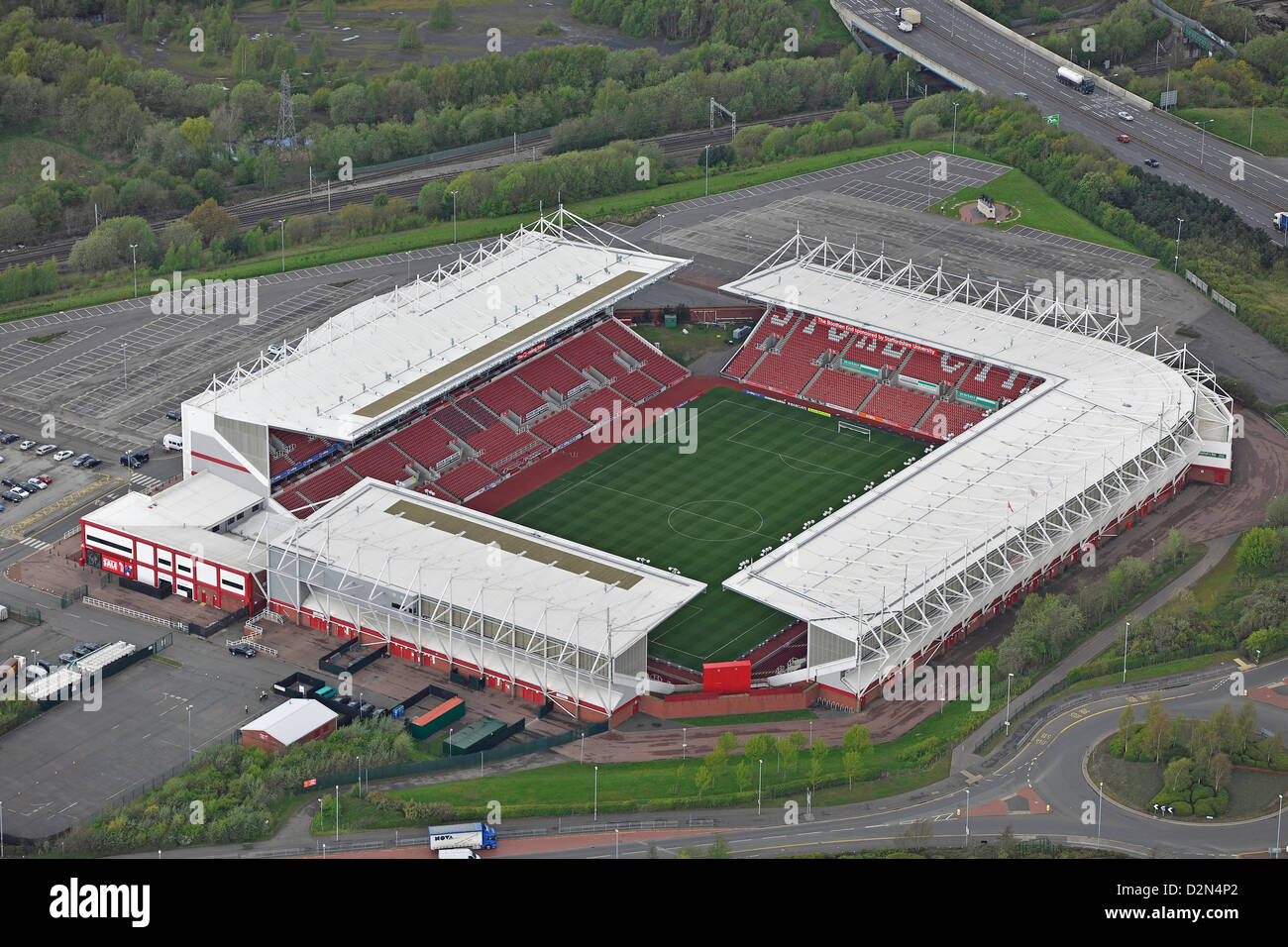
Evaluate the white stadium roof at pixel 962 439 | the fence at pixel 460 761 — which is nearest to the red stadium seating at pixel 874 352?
the white stadium roof at pixel 962 439

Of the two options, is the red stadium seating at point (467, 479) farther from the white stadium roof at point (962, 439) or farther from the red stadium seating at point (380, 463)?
the white stadium roof at point (962, 439)

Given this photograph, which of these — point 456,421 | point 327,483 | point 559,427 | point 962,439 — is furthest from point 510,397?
point 962,439

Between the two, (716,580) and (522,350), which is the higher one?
(522,350)

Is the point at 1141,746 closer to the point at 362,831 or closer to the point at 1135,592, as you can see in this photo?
the point at 1135,592

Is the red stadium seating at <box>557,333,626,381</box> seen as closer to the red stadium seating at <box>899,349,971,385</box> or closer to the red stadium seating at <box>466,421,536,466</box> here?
the red stadium seating at <box>466,421,536,466</box>

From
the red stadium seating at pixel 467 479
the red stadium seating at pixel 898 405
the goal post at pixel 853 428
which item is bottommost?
the red stadium seating at pixel 467 479

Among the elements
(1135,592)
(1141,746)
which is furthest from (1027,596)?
(1141,746)

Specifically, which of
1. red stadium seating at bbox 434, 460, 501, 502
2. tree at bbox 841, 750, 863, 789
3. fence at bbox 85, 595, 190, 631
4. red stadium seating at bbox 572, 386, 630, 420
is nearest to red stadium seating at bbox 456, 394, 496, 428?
red stadium seating at bbox 434, 460, 501, 502
